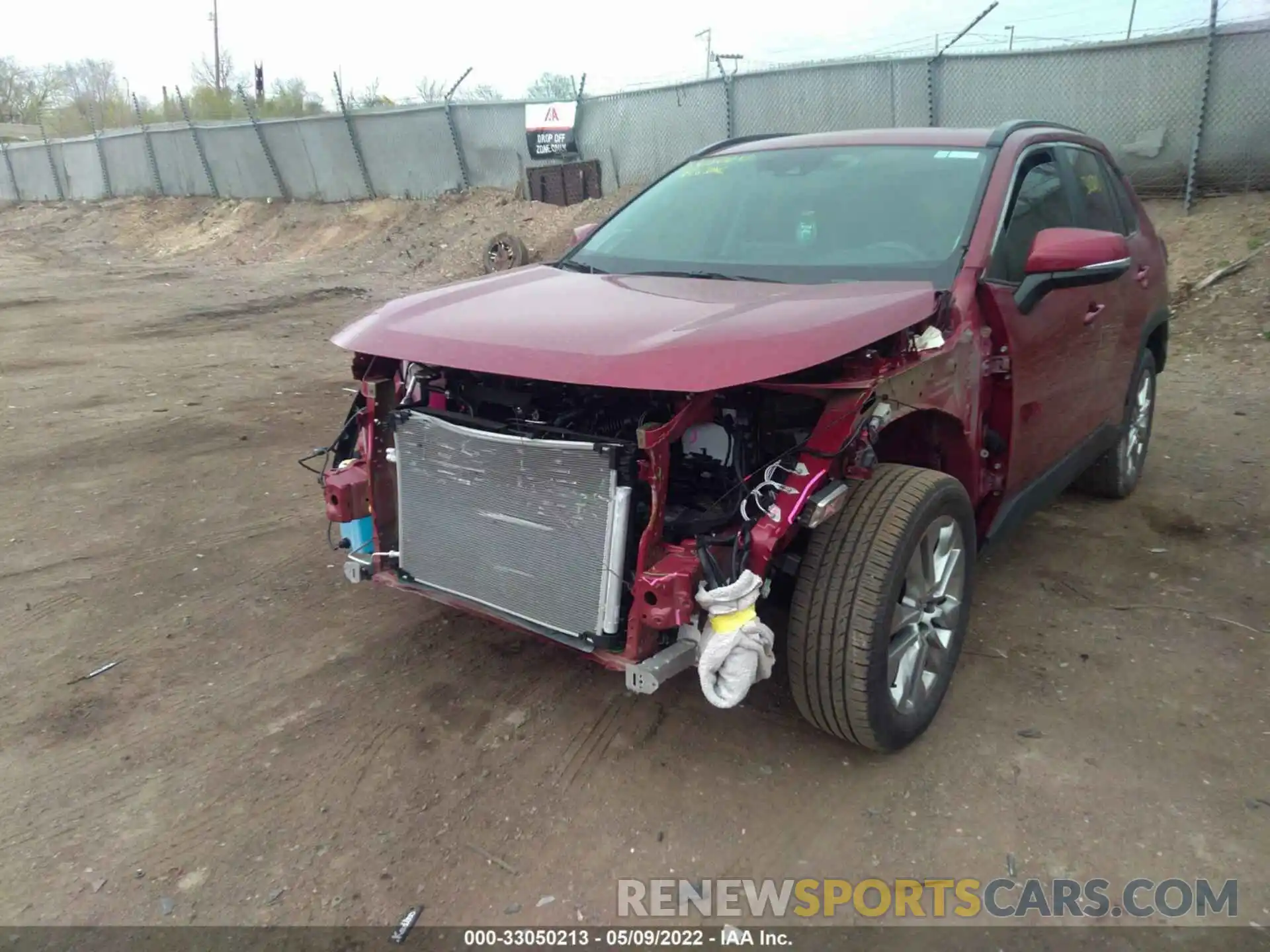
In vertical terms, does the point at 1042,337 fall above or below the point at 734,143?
below

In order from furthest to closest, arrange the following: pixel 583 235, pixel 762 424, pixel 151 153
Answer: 1. pixel 151 153
2. pixel 583 235
3. pixel 762 424

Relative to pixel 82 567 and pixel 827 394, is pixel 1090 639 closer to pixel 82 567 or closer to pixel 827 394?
pixel 827 394

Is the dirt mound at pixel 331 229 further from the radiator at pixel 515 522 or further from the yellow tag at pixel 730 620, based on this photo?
the yellow tag at pixel 730 620

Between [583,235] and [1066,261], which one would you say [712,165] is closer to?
[583,235]

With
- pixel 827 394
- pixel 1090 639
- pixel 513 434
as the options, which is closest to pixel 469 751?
pixel 513 434

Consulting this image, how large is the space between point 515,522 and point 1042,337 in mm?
2067

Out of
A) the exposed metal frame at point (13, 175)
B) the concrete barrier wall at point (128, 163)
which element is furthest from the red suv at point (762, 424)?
the exposed metal frame at point (13, 175)

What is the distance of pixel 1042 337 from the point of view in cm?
345

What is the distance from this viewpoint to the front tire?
8.59 feet

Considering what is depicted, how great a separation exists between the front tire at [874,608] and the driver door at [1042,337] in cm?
68

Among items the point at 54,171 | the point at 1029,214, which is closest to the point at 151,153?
the point at 54,171

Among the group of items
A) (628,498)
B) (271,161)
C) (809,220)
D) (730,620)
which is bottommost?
(730,620)
